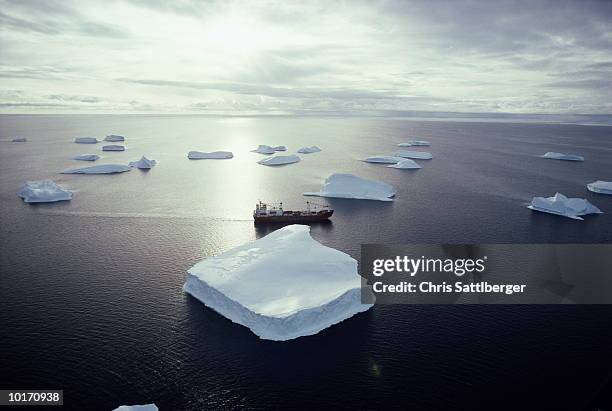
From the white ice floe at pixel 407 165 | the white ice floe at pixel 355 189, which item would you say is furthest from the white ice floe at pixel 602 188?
the white ice floe at pixel 355 189

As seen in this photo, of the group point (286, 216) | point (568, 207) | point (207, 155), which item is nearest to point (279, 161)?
point (207, 155)

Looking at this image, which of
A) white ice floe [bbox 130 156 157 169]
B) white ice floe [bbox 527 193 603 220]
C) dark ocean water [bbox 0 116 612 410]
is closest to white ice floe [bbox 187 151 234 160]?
white ice floe [bbox 130 156 157 169]

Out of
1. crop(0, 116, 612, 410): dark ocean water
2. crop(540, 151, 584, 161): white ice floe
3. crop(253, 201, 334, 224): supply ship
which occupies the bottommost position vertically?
crop(0, 116, 612, 410): dark ocean water

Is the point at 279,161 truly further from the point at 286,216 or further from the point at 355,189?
the point at 286,216
